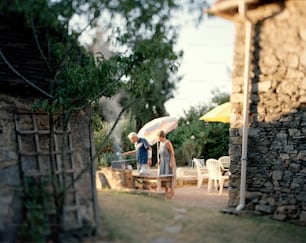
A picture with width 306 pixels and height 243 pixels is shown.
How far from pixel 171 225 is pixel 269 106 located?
2.75 meters

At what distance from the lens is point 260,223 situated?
238 inches

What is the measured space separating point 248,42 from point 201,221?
119 inches

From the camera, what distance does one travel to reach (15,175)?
4.86 meters

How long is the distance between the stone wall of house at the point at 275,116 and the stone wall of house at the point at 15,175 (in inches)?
109

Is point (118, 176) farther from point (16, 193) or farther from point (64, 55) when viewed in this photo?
point (64, 55)

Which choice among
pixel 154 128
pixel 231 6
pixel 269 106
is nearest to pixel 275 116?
pixel 269 106

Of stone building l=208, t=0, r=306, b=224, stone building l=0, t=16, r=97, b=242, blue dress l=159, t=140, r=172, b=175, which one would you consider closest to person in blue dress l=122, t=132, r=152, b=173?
Result: blue dress l=159, t=140, r=172, b=175

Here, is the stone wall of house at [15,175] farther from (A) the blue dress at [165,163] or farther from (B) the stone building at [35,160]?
(A) the blue dress at [165,163]

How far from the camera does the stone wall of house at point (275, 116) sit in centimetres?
624

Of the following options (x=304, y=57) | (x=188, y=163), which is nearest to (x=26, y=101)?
(x=304, y=57)

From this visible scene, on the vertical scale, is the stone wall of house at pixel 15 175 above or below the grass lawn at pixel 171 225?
above

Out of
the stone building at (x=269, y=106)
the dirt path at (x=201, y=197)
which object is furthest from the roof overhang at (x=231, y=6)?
the dirt path at (x=201, y=197)

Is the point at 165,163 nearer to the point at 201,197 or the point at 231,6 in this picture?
the point at 201,197

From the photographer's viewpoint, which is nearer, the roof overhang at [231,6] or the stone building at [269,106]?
the stone building at [269,106]
